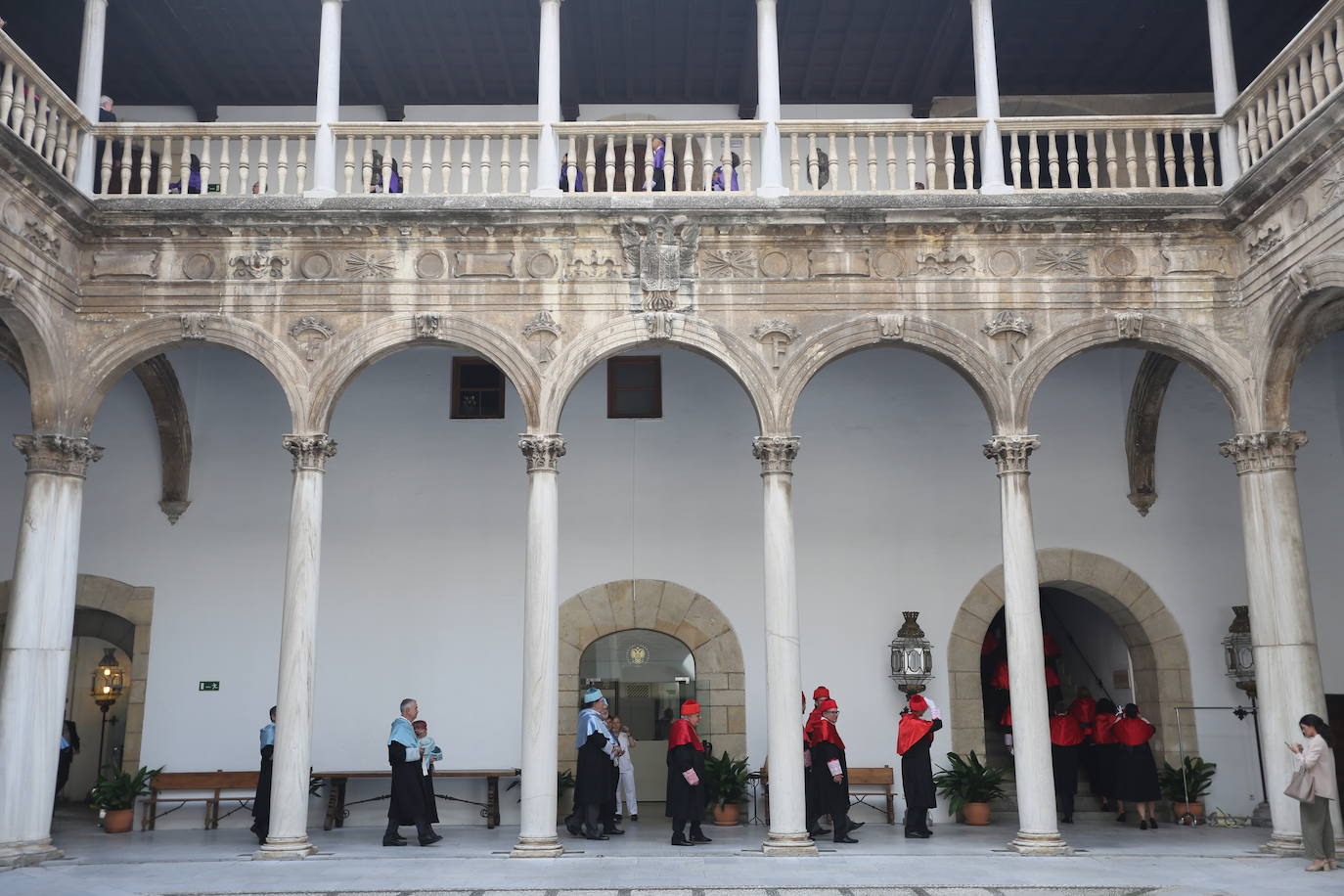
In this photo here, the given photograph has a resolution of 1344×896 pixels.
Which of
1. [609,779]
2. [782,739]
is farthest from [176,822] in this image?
[782,739]

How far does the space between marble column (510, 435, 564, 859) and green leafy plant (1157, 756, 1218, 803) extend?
22.7 feet

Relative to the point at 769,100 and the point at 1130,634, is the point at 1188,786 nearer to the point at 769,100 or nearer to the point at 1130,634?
the point at 1130,634

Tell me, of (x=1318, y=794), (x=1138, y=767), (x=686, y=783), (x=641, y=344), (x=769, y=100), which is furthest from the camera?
(x=1138, y=767)

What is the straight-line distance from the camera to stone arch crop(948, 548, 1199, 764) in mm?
13664

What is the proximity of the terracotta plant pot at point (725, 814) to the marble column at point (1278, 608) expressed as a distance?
507 centimetres

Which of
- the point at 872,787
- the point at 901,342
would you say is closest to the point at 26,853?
the point at 872,787

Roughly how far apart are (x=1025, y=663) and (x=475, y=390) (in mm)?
7046

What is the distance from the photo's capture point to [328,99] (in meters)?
11.9

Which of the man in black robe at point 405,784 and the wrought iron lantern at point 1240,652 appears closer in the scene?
the man in black robe at point 405,784

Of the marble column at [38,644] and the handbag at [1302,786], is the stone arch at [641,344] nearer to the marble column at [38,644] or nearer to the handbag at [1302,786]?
the marble column at [38,644]

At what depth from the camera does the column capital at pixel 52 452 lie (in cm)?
1098

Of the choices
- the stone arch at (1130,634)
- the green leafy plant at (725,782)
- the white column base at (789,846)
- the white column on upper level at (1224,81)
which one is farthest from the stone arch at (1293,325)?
the green leafy plant at (725,782)

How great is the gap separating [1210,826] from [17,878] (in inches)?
447

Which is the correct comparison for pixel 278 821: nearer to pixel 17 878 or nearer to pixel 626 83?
pixel 17 878
